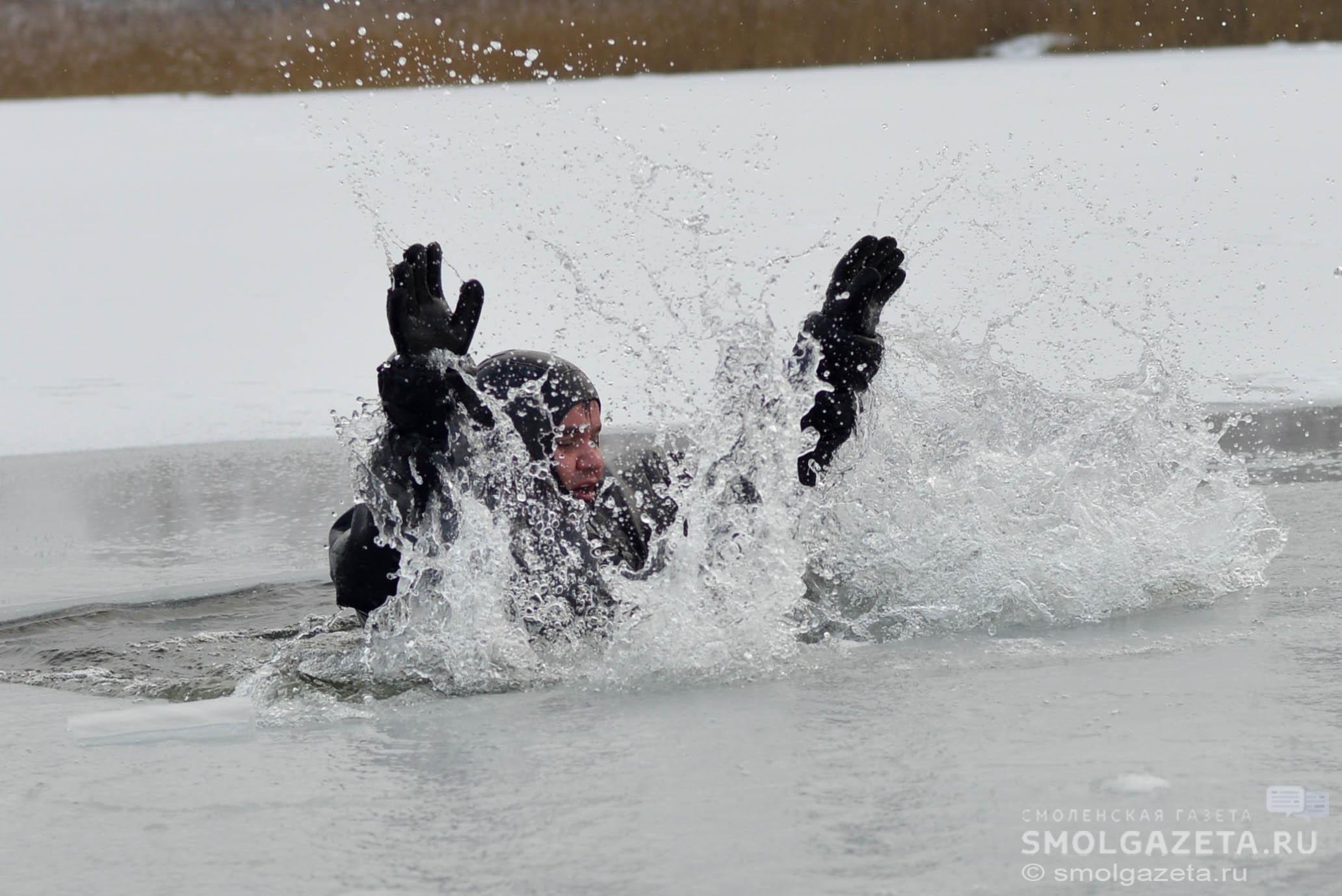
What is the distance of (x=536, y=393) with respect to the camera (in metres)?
3.79

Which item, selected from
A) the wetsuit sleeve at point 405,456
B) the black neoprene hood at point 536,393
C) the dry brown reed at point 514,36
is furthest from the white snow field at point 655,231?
the dry brown reed at point 514,36

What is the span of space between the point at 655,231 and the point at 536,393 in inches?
273

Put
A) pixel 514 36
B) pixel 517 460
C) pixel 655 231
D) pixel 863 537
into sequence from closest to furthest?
1. pixel 517 460
2. pixel 863 537
3. pixel 655 231
4. pixel 514 36

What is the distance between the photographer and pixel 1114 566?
4098mm

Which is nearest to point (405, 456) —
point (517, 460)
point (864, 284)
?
point (517, 460)

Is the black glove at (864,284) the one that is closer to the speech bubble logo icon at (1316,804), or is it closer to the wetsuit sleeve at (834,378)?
the wetsuit sleeve at (834,378)

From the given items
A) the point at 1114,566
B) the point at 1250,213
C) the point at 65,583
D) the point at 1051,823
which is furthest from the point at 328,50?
the point at 1051,823

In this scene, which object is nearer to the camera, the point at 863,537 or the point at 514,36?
the point at 863,537

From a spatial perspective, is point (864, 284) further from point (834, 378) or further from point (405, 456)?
point (405, 456)

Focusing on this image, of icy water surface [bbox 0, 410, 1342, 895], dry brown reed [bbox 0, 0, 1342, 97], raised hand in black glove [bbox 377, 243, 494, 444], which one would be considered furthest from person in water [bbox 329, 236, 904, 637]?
dry brown reed [bbox 0, 0, 1342, 97]

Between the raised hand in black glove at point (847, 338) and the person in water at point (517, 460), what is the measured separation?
94mm

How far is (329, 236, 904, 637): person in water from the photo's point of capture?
355cm

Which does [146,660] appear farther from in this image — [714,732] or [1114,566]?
[1114,566]

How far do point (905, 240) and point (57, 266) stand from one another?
5.40 meters
